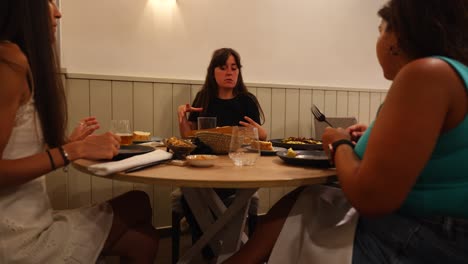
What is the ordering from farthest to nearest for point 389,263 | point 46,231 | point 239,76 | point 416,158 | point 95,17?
point 239,76 < point 95,17 < point 46,231 < point 389,263 < point 416,158

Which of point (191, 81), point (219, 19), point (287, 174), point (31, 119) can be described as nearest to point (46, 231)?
point (31, 119)

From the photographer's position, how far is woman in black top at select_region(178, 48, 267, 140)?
2.43 meters

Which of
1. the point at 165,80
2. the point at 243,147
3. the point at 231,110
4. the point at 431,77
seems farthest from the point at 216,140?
the point at 165,80

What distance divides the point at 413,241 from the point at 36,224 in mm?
1032

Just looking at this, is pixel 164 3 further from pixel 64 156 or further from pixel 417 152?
pixel 417 152

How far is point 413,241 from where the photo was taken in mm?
826

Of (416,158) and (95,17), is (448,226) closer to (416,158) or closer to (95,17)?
(416,158)

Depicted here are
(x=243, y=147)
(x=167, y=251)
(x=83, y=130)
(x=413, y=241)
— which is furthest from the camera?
(x=167, y=251)

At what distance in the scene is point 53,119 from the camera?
1064 millimetres

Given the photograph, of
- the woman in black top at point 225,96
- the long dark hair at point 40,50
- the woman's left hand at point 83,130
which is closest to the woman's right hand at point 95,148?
the long dark hair at point 40,50

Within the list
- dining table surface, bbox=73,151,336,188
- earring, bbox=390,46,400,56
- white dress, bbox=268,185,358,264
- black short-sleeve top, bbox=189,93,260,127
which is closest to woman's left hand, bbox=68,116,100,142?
dining table surface, bbox=73,151,336,188

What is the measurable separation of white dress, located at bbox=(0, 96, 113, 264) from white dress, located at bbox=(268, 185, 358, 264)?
0.56 meters

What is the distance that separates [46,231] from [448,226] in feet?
3.57

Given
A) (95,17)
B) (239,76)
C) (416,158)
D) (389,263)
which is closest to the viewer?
(416,158)
